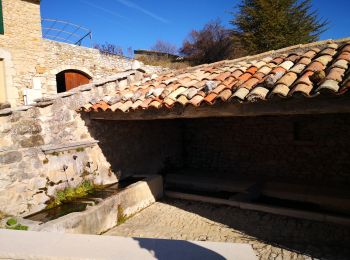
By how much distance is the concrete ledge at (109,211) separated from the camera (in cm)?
395

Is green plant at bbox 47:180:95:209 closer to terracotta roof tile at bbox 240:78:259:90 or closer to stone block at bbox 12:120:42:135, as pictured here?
stone block at bbox 12:120:42:135

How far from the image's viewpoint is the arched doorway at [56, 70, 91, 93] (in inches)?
467

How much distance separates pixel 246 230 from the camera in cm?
481

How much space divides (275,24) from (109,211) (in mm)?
14980

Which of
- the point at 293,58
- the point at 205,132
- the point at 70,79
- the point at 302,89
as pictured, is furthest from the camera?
the point at 70,79

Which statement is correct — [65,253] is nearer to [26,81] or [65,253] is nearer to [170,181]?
[170,181]

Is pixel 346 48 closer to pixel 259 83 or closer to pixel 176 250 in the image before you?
pixel 259 83

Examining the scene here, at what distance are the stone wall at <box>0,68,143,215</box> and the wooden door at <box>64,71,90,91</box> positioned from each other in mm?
6184

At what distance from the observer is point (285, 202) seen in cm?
598

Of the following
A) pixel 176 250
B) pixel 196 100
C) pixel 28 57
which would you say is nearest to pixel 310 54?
pixel 196 100

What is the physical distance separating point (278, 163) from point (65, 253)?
265 inches

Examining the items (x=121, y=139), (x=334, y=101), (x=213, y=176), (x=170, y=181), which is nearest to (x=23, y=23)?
(x=121, y=139)

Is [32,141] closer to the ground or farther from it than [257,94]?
closer to the ground

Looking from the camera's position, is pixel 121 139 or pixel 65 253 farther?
pixel 121 139
